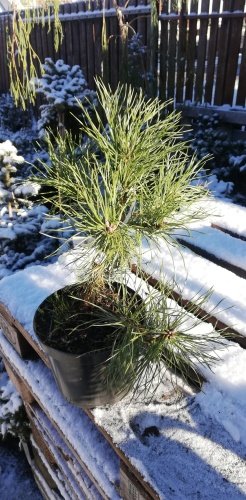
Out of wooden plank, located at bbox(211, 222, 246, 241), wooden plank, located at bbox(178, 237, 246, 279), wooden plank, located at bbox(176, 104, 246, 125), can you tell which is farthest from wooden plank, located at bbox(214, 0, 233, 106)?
wooden plank, located at bbox(178, 237, 246, 279)

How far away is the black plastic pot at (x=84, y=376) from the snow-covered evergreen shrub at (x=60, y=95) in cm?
360

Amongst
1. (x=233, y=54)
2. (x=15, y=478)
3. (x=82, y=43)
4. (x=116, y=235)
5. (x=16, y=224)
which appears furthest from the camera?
(x=82, y=43)

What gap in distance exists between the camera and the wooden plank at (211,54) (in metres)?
4.29

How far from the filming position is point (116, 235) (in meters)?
0.94

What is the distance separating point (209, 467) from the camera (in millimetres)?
958

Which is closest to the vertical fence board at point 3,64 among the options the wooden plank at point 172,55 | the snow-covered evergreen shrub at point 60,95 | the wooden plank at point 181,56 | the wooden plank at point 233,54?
the snow-covered evergreen shrub at point 60,95

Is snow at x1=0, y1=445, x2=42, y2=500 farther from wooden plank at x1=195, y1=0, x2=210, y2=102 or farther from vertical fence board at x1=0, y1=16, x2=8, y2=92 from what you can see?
vertical fence board at x1=0, y1=16, x2=8, y2=92

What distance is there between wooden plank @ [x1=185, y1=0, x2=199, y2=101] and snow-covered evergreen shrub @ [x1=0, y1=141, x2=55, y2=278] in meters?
2.57

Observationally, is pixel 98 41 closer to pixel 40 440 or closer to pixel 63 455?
pixel 40 440

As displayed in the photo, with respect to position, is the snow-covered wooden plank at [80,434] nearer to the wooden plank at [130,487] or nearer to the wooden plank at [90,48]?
the wooden plank at [130,487]

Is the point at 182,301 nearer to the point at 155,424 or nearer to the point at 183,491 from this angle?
the point at 155,424

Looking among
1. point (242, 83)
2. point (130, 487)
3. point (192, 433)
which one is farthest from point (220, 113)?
point (130, 487)

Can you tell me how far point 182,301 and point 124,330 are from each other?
500 mm

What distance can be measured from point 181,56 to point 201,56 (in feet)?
0.96
